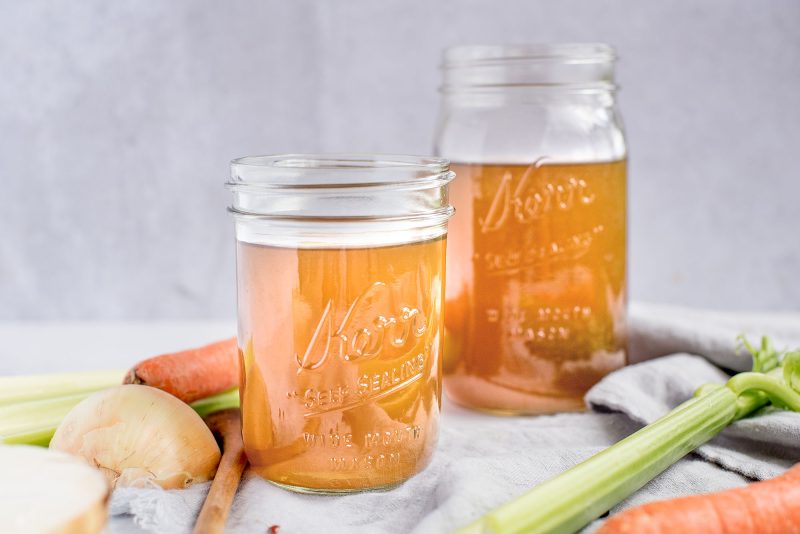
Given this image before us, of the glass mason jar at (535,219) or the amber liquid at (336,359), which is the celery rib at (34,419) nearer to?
the amber liquid at (336,359)

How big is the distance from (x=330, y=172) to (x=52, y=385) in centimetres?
53

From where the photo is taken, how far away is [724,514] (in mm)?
909

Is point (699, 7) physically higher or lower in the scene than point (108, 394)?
higher

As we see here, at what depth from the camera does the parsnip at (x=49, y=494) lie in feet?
2.49

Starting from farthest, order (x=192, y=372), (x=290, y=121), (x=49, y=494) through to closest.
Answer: (x=290, y=121) < (x=192, y=372) < (x=49, y=494)

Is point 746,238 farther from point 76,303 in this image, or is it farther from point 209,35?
point 76,303

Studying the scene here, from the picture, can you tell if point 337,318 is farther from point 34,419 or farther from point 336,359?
point 34,419

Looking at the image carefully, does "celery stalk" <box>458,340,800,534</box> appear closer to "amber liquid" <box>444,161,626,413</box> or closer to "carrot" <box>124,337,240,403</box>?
"amber liquid" <box>444,161,626,413</box>

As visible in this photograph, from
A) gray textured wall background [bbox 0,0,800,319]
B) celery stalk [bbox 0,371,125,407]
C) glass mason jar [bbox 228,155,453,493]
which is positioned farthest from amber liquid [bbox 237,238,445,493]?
gray textured wall background [bbox 0,0,800,319]

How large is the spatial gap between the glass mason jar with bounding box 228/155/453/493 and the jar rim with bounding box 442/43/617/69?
31cm

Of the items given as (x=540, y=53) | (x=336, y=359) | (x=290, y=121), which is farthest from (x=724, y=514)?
(x=290, y=121)

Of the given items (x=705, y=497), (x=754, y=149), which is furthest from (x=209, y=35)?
(x=705, y=497)

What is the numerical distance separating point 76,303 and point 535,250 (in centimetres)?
137

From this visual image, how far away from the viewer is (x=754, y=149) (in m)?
2.11
